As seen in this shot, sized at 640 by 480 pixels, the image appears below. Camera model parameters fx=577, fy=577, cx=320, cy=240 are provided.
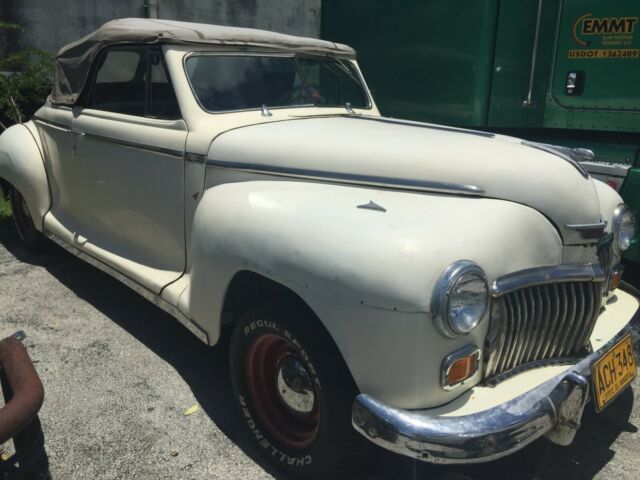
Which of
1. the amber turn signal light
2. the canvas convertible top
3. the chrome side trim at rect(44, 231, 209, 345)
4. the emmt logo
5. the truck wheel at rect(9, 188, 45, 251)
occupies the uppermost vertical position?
the emmt logo

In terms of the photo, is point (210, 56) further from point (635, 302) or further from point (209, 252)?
point (635, 302)

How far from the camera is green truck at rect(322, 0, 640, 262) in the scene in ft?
13.3

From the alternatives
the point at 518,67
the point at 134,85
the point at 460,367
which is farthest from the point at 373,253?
the point at 518,67

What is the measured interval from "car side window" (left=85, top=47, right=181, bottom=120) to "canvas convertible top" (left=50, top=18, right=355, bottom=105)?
7 centimetres

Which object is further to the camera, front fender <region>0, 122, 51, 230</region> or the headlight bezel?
front fender <region>0, 122, 51, 230</region>

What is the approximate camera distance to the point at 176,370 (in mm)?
3090

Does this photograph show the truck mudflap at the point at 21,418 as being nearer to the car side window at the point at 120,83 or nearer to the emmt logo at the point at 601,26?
the car side window at the point at 120,83

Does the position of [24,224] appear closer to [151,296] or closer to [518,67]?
[151,296]

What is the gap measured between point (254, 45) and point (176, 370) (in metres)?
1.83

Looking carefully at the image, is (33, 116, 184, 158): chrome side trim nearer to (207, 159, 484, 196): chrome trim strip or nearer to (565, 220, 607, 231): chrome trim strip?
(207, 159, 484, 196): chrome trim strip

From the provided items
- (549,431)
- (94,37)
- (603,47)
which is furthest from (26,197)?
(603,47)

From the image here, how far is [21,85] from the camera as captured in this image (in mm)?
6262

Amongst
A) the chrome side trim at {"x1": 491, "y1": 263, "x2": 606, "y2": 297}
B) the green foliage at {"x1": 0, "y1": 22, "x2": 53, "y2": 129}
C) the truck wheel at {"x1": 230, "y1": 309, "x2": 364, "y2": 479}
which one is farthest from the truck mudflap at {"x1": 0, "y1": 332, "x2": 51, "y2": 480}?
the green foliage at {"x1": 0, "y1": 22, "x2": 53, "y2": 129}

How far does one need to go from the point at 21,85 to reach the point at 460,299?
19.9 ft
